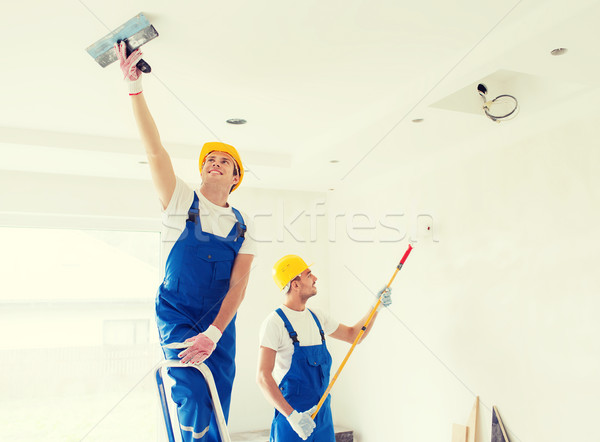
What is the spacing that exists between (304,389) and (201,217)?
4.73 ft

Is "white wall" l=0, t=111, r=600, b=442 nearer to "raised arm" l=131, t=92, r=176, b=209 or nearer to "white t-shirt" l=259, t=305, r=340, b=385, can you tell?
"white t-shirt" l=259, t=305, r=340, b=385

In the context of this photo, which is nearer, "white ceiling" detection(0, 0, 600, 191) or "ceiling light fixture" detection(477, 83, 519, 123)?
"white ceiling" detection(0, 0, 600, 191)

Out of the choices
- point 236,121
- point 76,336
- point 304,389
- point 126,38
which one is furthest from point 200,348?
point 76,336

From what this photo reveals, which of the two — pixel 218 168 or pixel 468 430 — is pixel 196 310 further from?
pixel 468 430

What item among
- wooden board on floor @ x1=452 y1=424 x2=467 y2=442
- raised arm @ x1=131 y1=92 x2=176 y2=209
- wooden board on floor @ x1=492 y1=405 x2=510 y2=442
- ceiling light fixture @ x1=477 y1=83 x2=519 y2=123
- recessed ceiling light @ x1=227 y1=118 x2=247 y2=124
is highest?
recessed ceiling light @ x1=227 y1=118 x2=247 y2=124

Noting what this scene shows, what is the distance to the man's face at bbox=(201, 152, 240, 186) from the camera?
2.06 meters

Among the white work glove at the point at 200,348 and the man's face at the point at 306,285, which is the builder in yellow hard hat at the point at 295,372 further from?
the white work glove at the point at 200,348

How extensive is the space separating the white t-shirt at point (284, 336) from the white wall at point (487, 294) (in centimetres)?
117

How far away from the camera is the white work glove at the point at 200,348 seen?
163cm

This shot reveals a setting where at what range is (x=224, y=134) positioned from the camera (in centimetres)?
382

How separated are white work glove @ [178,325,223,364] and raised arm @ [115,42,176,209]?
0.53 meters

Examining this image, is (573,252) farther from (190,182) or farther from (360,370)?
(190,182)

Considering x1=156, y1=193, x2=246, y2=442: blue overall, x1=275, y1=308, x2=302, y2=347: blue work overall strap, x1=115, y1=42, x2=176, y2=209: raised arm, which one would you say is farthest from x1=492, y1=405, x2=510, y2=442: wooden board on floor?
x1=115, y1=42, x2=176, y2=209: raised arm

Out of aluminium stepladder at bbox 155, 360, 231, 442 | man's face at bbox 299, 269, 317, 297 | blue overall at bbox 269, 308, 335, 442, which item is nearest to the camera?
aluminium stepladder at bbox 155, 360, 231, 442
